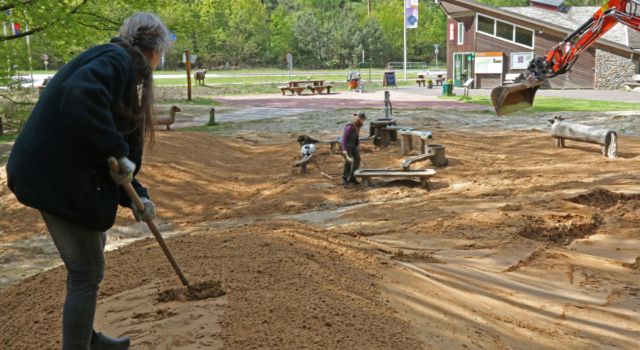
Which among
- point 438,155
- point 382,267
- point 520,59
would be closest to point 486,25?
point 520,59

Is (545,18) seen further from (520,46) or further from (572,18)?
(520,46)

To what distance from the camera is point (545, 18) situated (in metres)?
38.3

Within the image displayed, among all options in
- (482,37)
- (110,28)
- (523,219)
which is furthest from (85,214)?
(482,37)

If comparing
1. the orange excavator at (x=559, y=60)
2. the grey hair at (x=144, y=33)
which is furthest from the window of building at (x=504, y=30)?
the grey hair at (x=144, y=33)

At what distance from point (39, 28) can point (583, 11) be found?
35291 millimetres

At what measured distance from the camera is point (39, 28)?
46.7ft

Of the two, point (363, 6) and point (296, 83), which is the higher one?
point (363, 6)

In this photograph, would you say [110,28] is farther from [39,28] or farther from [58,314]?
[58,314]

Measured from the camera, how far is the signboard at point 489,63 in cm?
3541

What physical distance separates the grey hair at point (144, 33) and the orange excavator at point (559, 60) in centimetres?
1086

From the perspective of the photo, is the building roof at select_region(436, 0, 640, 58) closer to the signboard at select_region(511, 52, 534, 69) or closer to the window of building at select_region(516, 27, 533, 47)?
the window of building at select_region(516, 27, 533, 47)

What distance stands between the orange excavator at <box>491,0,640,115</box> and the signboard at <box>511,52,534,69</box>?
20123mm

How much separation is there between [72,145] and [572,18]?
40.6 metres

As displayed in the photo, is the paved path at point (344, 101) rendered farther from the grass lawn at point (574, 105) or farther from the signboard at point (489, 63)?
the signboard at point (489, 63)
